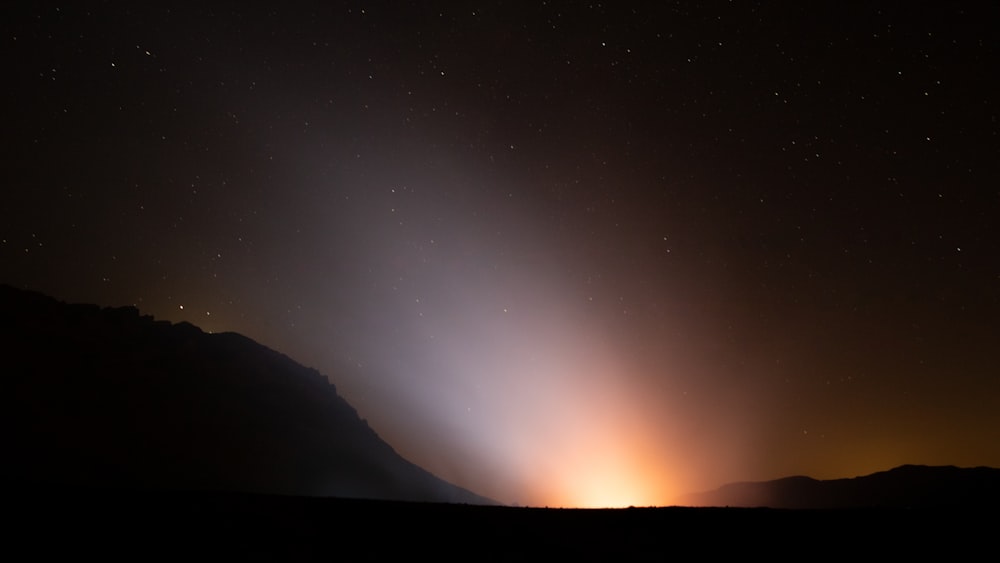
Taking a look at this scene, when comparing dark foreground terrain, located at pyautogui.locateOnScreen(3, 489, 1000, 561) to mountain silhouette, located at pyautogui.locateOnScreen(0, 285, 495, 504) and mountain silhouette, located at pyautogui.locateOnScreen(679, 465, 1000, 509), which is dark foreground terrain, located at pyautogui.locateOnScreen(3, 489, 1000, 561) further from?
mountain silhouette, located at pyautogui.locateOnScreen(679, 465, 1000, 509)

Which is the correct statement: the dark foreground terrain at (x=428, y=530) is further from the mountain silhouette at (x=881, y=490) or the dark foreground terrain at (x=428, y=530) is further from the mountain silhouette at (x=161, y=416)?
the mountain silhouette at (x=881, y=490)

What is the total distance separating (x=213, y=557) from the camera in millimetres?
9727

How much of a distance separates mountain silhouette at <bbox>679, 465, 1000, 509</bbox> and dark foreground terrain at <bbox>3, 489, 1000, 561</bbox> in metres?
76.9

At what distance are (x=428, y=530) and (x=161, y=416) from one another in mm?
69251

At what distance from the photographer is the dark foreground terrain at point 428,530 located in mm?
9992

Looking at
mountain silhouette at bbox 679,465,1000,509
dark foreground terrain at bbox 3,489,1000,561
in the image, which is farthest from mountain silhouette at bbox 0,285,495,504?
mountain silhouette at bbox 679,465,1000,509

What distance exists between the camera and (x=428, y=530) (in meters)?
11.5

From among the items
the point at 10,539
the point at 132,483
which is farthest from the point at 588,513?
the point at 132,483

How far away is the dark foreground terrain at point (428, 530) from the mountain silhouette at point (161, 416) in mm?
39412

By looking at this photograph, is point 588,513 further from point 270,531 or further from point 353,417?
point 353,417

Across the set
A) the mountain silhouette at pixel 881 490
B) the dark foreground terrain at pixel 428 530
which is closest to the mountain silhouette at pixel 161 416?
the dark foreground terrain at pixel 428 530

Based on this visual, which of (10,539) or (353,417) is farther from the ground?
(353,417)

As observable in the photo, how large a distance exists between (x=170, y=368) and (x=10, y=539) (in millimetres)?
80667

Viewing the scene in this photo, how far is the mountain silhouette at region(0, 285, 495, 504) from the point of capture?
5606cm
